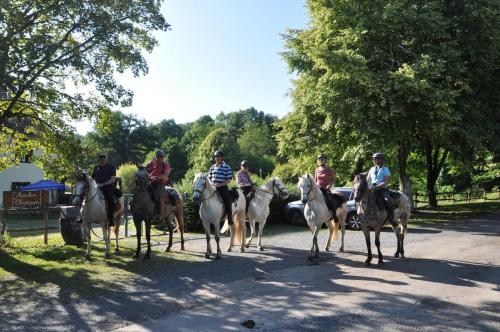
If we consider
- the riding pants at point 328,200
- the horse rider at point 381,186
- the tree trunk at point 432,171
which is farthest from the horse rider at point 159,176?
the tree trunk at point 432,171

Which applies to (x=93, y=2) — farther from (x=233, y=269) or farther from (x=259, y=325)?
(x=259, y=325)

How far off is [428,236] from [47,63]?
48.0 feet

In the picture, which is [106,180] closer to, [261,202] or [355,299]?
[261,202]

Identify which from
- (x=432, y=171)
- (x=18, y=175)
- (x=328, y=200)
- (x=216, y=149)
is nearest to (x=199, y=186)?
(x=328, y=200)

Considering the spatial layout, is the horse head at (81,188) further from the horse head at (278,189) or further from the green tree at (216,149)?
the green tree at (216,149)

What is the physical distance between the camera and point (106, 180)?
40.3ft

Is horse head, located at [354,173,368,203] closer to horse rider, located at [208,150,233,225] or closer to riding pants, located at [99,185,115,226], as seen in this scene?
horse rider, located at [208,150,233,225]

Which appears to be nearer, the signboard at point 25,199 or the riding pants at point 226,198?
the riding pants at point 226,198

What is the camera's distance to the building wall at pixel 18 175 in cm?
3694

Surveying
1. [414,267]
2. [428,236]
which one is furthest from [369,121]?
[414,267]

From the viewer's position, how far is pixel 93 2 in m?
13.5

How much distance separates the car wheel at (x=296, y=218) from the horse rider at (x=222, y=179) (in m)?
10.5

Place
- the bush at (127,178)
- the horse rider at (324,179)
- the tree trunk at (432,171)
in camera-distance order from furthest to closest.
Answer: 1. the bush at (127,178)
2. the tree trunk at (432,171)
3. the horse rider at (324,179)

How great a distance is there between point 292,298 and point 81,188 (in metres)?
6.37
